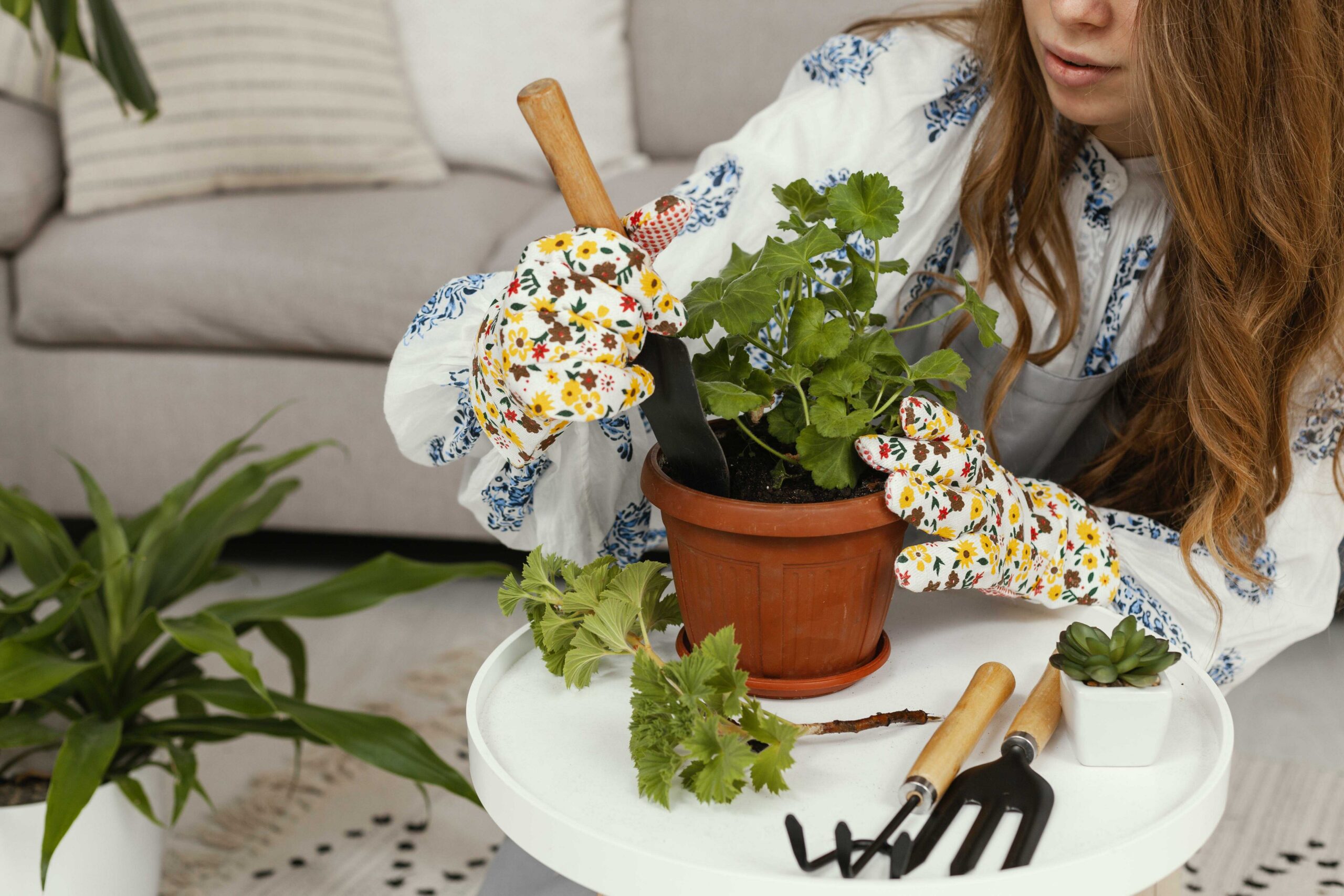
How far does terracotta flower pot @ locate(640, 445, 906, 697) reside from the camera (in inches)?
22.5

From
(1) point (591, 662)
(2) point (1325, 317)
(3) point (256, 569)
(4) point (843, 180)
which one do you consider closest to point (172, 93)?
(3) point (256, 569)

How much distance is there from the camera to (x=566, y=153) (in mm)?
557

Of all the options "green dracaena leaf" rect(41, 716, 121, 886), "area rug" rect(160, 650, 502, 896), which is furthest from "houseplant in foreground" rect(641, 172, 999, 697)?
"area rug" rect(160, 650, 502, 896)

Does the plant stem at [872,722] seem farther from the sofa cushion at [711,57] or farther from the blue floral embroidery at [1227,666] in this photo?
the sofa cushion at [711,57]

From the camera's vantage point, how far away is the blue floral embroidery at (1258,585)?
83 centimetres

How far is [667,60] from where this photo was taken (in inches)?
77.0

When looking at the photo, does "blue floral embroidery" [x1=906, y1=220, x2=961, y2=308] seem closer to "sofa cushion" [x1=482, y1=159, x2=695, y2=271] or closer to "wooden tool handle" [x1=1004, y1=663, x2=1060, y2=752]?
"wooden tool handle" [x1=1004, y1=663, x2=1060, y2=752]

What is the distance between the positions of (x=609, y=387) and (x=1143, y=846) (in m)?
0.31

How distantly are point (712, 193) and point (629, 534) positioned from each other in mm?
265

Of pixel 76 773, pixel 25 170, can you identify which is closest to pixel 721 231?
pixel 76 773

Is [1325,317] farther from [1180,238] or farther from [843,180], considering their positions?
[843,180]

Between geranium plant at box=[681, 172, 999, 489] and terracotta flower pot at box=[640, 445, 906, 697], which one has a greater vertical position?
geranium plant at box=[681, 172, 999, 489]

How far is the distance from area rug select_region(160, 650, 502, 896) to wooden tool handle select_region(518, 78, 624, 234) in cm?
81

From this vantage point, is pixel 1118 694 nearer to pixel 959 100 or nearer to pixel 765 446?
pixel 765 446
